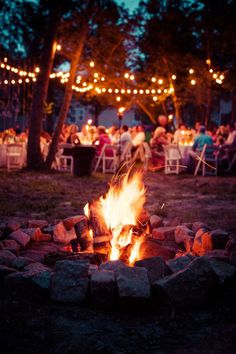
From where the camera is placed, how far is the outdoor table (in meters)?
12.1

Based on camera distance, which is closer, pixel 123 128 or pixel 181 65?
pixel 123 128

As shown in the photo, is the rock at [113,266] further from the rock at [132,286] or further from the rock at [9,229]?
the rock at [9,229]

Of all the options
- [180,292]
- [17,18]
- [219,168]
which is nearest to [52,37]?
[219,168]

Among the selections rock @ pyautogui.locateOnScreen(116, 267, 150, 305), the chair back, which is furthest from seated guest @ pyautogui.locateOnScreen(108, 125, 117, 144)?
rock @ pyautogui.locateOnScreen(116, 267, 150, 305)

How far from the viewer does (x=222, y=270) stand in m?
3.69

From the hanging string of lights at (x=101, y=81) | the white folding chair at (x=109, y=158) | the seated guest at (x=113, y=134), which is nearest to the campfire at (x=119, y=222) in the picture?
the white folding chair at (x=109, y=158)

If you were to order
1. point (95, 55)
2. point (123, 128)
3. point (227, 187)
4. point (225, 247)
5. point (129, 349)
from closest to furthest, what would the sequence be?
1. point (129, 349)
2. point (225, 247)
3. point (227, 187)
4. point (123, 128)
5. point (95, 55)

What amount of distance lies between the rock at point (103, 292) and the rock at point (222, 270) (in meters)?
0.88

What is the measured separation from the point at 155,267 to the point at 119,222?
3.31 feet

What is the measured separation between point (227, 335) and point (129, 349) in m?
0.68

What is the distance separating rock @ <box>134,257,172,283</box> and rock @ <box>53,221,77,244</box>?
1623 mm

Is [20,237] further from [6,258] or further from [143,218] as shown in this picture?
[143,218]

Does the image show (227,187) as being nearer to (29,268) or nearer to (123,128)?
(123,128)

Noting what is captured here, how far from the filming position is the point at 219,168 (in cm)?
1371
